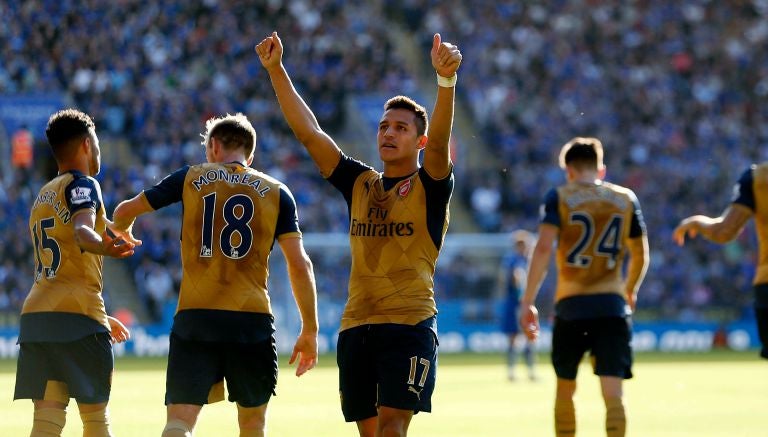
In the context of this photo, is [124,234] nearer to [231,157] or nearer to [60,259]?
[60,259]

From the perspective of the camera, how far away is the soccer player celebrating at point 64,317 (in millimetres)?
7457

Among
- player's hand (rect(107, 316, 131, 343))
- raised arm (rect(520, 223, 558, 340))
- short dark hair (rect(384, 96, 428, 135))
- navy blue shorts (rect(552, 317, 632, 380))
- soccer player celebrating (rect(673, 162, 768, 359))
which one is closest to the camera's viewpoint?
short dark hair (rect(384, 96, 428, 135))

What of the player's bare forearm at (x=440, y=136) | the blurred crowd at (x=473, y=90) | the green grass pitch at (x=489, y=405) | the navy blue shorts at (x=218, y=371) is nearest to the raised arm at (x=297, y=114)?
the player's bare forearm at (x=440, y=136)

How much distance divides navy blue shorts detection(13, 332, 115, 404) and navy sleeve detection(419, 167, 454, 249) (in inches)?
84.7

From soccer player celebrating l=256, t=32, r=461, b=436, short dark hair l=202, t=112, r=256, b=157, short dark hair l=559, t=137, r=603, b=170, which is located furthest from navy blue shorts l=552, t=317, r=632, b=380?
short dark hair l=202, t=112, r=256, b=157

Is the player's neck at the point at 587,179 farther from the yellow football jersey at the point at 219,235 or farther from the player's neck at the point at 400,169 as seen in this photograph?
the yellow football jersey at the point at 219,235

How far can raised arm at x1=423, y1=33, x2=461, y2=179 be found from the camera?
658 cm

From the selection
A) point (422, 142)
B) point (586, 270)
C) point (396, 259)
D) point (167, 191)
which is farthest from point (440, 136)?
point (586, 270)

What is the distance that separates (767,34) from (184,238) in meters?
33.4

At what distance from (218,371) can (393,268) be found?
111 centimetres

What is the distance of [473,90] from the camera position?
3431 centimetres

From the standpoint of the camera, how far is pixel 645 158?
33.6 meters

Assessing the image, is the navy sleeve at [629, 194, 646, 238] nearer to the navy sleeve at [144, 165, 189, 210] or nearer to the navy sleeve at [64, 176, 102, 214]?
the navy sleeve at [144, 165, 189, 210]

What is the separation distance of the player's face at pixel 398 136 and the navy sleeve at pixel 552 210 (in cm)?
233
